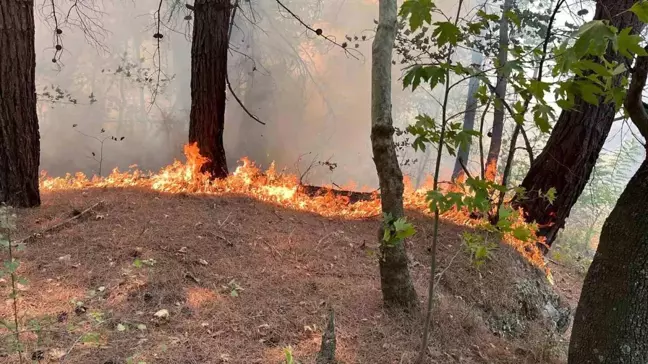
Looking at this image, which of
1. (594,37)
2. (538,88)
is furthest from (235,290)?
(594,37)

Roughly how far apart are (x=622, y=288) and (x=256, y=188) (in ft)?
13.4

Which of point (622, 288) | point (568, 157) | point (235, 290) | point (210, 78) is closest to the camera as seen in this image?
point (622, 288)

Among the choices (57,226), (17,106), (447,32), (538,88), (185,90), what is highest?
(185,90)

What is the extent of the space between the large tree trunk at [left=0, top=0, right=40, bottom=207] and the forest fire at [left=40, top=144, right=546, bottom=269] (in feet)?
3.54

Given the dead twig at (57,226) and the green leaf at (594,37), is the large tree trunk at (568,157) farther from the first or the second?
the dead twig at (57,226)

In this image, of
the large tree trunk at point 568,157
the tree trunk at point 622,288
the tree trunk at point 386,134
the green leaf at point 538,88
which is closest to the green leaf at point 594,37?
the green leaf at point 538,88

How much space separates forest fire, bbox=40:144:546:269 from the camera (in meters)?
5.18

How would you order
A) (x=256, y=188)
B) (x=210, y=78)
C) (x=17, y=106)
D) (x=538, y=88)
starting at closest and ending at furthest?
(x=538, y=88)
(x=17, y=106)
(x=256, y=188)
(x=210, y=78)

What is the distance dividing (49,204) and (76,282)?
181cm

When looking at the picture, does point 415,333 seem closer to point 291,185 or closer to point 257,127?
point 291,185

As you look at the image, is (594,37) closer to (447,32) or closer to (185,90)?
(447,32)

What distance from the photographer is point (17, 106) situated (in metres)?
4.12

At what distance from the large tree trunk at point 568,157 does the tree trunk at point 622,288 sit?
230cm

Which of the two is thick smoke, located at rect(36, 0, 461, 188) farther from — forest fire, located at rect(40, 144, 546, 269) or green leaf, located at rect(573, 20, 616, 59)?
green leaf, located at rect(573, 20, 616, 59)
